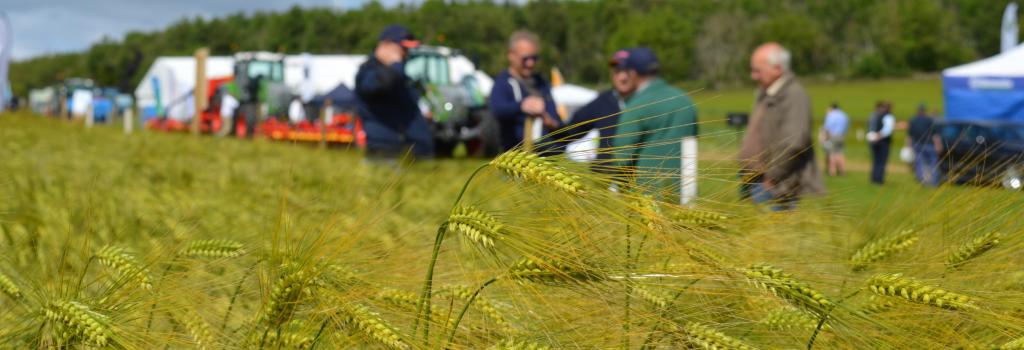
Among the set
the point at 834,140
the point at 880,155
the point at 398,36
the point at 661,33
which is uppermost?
the point at 661,33

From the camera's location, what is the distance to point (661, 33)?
11938cm

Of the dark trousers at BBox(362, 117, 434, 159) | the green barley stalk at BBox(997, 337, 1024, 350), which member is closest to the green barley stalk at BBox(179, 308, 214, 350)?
the green barley stalk at BBox(997, 337, 1024, 350)

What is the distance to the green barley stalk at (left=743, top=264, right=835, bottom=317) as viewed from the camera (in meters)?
1.71

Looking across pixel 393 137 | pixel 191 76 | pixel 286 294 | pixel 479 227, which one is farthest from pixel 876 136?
pixel 191 76

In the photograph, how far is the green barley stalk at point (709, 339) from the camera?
1810 millimetres

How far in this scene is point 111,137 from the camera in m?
14.7

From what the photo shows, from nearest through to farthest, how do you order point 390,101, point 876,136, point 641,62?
1. point 641,62
2. point 390,101
3. point 876,136

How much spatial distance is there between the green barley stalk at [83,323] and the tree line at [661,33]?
331 feet

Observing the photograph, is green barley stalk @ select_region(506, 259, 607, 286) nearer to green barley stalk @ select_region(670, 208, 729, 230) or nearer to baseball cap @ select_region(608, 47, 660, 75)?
green barley stalk @ select_region(670, 208, 729, 230)

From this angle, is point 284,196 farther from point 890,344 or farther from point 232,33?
point 232,33

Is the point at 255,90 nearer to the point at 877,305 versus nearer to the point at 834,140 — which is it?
the point at 834,140

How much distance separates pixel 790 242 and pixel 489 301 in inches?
29.4

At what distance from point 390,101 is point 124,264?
552 centimetres

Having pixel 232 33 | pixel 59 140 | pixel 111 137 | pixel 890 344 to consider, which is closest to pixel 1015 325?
pixel 890 344
